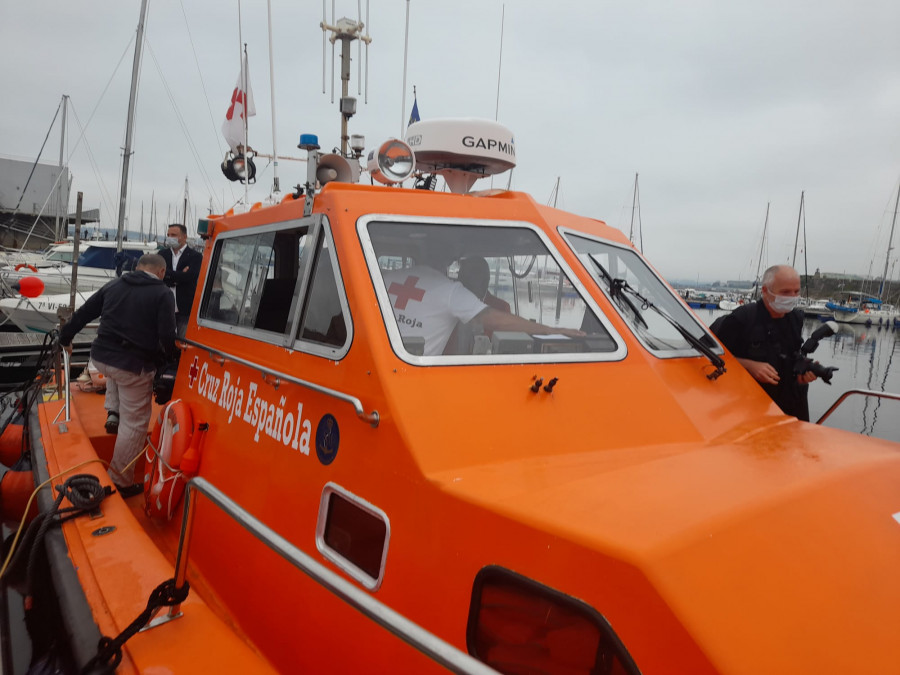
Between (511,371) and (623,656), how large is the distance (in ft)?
3.14

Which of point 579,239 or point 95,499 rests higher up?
point 579,239

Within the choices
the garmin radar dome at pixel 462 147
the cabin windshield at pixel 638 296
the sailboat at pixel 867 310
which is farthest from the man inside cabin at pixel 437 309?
the sailboat at pixel 867 310

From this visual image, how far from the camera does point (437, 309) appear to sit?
2.19m

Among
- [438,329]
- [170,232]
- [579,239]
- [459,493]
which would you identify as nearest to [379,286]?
[438,329]

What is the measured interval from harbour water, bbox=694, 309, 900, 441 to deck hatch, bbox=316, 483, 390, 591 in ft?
15.2

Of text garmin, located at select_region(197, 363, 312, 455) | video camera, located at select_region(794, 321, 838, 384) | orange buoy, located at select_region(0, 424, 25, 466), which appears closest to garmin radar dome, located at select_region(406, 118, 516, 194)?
text garmin, located at select_region(197, 363, 312, 455)

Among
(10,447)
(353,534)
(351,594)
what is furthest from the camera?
(10,447)

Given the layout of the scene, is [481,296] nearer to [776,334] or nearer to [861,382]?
[776,334]

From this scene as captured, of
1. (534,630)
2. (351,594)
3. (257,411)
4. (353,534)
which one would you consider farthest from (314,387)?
(534,630)

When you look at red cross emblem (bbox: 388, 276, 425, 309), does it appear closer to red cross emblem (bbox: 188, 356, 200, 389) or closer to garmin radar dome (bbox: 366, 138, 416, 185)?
garmin radar dome (bbox: 366, 138, 416, 185)

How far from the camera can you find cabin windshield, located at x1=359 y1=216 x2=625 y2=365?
80.8 inches

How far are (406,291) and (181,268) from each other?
16.0ft

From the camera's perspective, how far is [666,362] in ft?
7.27

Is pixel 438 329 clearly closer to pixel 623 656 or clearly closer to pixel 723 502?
pixel 723 502
